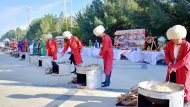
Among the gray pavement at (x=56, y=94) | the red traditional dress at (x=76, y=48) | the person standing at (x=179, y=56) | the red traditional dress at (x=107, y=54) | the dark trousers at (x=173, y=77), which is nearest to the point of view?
the person standing at (x=179, y=56)

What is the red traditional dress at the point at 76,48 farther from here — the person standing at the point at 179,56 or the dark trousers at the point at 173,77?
the person standing at the point at 179,56

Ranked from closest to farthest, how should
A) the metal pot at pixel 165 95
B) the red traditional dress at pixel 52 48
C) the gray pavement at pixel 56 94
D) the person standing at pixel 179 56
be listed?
the metal pot at pixel 165 95, the person standing at pixel 179 56, the gray pavement at pixel 56 94, the red traditional dress at pixel 52 48

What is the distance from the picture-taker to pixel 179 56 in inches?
221

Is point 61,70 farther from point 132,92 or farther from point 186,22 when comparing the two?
point 186,22

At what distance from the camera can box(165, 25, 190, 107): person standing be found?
5.37 metres

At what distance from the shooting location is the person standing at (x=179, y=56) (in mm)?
5369

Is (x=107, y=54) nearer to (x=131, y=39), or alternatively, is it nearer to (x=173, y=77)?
(x=173, y=77)

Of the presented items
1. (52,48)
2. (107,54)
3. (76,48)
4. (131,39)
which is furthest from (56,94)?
(131,39)

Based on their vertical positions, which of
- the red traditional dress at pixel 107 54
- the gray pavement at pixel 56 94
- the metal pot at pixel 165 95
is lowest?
the gray pavement at pixel 56 94

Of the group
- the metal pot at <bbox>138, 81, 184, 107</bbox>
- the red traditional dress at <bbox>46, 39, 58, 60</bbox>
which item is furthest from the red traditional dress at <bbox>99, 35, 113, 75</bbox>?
the red traditional dress at <bbox>46, 39, 58, 60</bbox>

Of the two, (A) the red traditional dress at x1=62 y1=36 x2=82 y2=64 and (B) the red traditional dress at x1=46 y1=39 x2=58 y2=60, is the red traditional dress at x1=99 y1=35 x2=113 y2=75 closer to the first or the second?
(A) the red traditional dress at x1=62 y1=36 x2=82 y2=64

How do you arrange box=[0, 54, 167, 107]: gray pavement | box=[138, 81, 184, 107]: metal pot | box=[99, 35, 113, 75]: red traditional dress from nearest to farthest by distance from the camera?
box=[138, 81, 184, 107]: metal pot → box=[0, 54, 167, 107]: gray pavement → box=[99, 35, 113, 75]: red traditional dress

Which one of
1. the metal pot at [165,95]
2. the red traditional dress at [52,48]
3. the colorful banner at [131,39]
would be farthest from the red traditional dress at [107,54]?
the colorful banner at [131,39]

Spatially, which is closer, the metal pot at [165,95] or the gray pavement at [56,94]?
the metal pot at [165,95]
